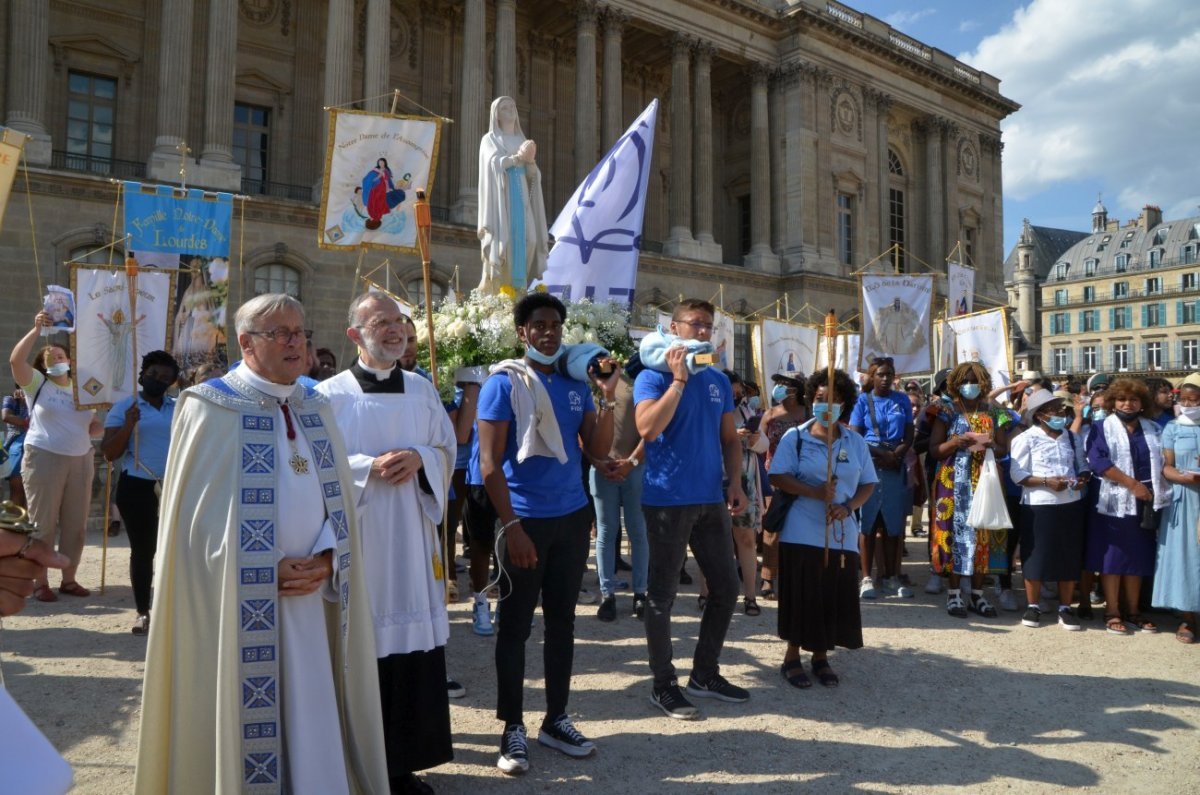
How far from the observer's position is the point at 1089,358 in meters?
64.3

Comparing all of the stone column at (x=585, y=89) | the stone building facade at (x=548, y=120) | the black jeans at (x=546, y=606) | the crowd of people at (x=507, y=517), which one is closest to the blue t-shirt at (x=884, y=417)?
the crowd of people at (x=507, y=517)

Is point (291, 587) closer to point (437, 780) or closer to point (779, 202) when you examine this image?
point (437, 780)

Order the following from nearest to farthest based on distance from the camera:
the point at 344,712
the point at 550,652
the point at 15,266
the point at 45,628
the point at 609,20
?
the point at 344,712
the point at 550,652
the point at 45,628
the point at 15,266
the point at 609,20

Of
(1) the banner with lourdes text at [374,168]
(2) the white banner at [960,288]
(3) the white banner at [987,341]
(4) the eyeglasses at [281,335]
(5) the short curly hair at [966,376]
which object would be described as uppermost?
(2) the white banner at [960,288]

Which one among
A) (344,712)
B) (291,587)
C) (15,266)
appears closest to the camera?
(291,587)

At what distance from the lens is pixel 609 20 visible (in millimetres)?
25938

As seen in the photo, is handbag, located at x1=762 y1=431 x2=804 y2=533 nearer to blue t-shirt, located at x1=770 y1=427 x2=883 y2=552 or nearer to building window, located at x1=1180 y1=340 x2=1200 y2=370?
blue t-shirt, located at x1=770 y1=427 x2=883 y2=552

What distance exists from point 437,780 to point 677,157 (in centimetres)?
2629

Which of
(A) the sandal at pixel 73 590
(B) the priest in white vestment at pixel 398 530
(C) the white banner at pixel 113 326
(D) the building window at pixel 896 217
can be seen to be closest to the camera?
(B) the priest in white vestment at pixel 398 530

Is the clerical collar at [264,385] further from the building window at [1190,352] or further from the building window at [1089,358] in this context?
the building window at [1089,358]

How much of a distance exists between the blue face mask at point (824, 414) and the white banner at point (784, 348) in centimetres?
801

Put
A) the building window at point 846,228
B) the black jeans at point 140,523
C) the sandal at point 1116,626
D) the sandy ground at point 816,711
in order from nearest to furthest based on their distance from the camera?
the sandy ground at point 816,711, the black jeans at point 140,523, the sandal at point 1116,626, the building window at point 846,228

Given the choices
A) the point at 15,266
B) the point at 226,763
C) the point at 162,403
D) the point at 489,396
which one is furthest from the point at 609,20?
the point at 226,763

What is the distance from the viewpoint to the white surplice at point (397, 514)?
3.41m
